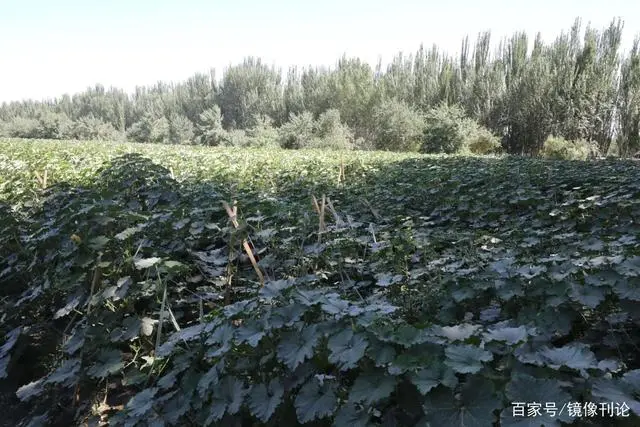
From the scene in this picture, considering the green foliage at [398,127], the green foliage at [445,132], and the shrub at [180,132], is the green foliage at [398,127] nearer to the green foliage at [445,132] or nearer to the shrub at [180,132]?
the green foliage at [445,132]

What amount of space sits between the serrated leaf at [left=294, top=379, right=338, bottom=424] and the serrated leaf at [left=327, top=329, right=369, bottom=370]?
0.29ft

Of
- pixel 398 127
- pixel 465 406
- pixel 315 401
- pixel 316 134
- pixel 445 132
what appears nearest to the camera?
pixel 465 406

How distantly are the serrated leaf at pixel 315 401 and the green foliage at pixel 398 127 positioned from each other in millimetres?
29943

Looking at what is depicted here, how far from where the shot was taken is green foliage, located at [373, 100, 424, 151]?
3097 cm

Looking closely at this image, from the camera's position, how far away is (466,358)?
1.10 metres

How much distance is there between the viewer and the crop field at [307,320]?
1.13 meters

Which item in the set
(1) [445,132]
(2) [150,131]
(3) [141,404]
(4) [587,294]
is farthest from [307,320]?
(2) [150,131]

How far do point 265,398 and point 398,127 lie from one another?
31.1 metres

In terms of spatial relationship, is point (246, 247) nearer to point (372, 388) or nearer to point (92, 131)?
point (372, 388)

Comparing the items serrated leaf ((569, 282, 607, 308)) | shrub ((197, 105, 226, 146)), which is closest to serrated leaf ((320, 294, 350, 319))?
serrated leaf ((569, 282, 607, 308))

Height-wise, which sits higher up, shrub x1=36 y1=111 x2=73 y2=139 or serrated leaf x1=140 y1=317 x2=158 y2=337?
serrated leaf x1=140 y1=317 x2=158 y2=337

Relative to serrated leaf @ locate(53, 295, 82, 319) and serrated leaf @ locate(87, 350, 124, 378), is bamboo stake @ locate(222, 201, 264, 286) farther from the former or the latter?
serrated leaf @ locate(53, 295, 82, 319)

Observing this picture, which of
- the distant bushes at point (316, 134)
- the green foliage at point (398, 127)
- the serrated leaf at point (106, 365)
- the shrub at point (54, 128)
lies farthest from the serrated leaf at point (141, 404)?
the shrub at point (54, 128)

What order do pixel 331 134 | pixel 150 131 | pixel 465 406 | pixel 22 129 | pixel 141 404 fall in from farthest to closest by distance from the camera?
pixel 22 129, pixel 150 131, pixel 331 134, pixel 141 404, pixel 465 406
